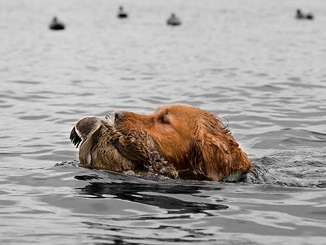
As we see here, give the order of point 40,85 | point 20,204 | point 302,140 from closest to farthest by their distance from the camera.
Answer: point 20,204 < point 302,140 < point 40,85

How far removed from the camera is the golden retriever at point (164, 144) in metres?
7.95

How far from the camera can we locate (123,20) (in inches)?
2239

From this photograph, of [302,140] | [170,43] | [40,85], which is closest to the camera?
[302,140]

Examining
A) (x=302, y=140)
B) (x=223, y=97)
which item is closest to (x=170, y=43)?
(x=223, y=97)

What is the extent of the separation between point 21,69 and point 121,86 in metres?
5.03

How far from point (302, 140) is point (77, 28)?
36.9 meters

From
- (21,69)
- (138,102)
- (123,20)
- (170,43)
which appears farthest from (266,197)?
(123,20)

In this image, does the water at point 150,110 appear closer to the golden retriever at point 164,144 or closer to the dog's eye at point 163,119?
the golden retriever at point 164,144

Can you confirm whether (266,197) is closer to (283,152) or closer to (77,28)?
(283,152)

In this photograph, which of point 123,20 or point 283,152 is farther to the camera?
point 123,20

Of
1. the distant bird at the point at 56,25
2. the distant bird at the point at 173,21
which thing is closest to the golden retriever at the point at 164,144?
the distant bird at the point at 56,25

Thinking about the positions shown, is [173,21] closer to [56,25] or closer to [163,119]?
[56,25]

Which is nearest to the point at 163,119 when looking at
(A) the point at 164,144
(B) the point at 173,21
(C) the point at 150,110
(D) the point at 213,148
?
(A) the point at 164,144

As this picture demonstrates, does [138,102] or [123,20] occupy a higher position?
[123,20]
